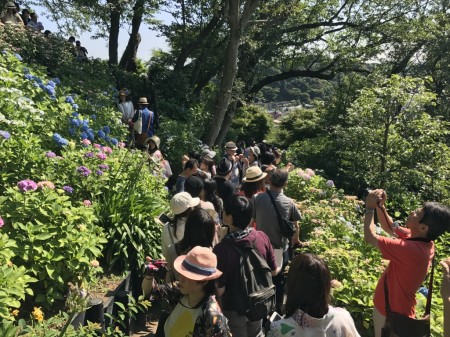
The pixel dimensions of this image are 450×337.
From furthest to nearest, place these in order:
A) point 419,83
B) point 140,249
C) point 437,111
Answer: point 437,111, point 419,83, point 140,249

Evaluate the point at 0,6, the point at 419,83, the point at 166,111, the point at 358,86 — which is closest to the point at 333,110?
the point at 358,86

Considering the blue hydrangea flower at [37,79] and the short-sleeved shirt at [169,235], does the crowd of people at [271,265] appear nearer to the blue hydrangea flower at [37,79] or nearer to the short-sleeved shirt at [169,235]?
the short-sleeved shirt at [169,235]

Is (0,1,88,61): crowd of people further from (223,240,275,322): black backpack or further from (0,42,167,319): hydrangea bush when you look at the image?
(223,240,275,322): black backpack

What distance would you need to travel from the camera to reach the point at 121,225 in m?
4.16

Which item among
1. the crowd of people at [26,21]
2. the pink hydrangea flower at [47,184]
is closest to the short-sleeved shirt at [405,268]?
the pink hydrangea flower at [47,184]

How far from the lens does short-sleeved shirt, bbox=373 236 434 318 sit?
2.66 meters

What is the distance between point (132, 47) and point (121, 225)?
13.0 metres

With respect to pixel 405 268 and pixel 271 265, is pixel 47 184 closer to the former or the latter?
pixel 271 265

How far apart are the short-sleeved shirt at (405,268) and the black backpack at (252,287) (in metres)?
0.84

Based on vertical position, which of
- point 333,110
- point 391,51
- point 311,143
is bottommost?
point 311,143

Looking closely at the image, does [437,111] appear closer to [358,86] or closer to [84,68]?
[358,86]

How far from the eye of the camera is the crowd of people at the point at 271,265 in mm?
→ 1930

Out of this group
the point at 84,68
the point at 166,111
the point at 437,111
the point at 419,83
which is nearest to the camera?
the point at 419,83

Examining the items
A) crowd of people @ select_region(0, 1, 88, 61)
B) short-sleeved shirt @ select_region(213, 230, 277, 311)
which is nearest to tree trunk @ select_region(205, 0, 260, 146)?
crowd of people @ select_region(0, 1, 88, 61)
